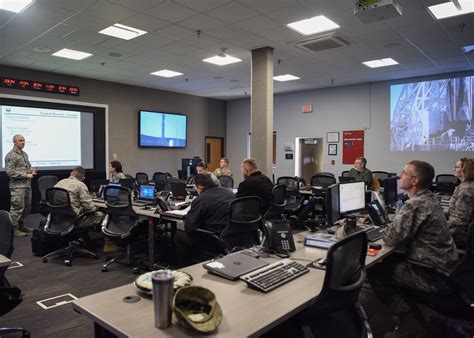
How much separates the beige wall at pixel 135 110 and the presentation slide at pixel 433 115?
5.58 m

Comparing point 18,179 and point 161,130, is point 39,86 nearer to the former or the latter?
point 18,179

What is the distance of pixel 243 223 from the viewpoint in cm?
342

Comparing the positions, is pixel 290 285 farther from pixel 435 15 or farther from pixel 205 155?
pixel 205 155

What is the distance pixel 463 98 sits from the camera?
300 inches

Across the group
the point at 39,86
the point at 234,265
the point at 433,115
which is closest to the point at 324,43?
the point at 433,115

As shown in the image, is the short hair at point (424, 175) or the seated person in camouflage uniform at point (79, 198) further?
the seated person in camouflage uniform at point (79, 198)

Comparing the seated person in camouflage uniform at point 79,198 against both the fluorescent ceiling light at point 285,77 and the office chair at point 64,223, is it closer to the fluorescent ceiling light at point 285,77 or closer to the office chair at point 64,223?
the office chair at point 64,223

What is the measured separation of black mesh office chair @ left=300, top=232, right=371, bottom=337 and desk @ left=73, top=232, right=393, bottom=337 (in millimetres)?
85

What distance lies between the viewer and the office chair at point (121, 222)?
405cm

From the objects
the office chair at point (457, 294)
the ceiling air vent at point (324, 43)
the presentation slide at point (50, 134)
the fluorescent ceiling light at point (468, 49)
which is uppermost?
the fluorescent ceiling light at point (468, 49)

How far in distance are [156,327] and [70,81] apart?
8.16 metres

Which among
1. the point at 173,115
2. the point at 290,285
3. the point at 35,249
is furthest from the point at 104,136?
the point at 290,285

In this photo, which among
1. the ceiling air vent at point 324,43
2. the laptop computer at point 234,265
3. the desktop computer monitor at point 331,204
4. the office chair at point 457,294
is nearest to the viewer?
the laptop computer at point 234,265

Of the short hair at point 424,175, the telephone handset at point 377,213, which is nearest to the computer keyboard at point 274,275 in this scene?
the short hair at point 424,175
